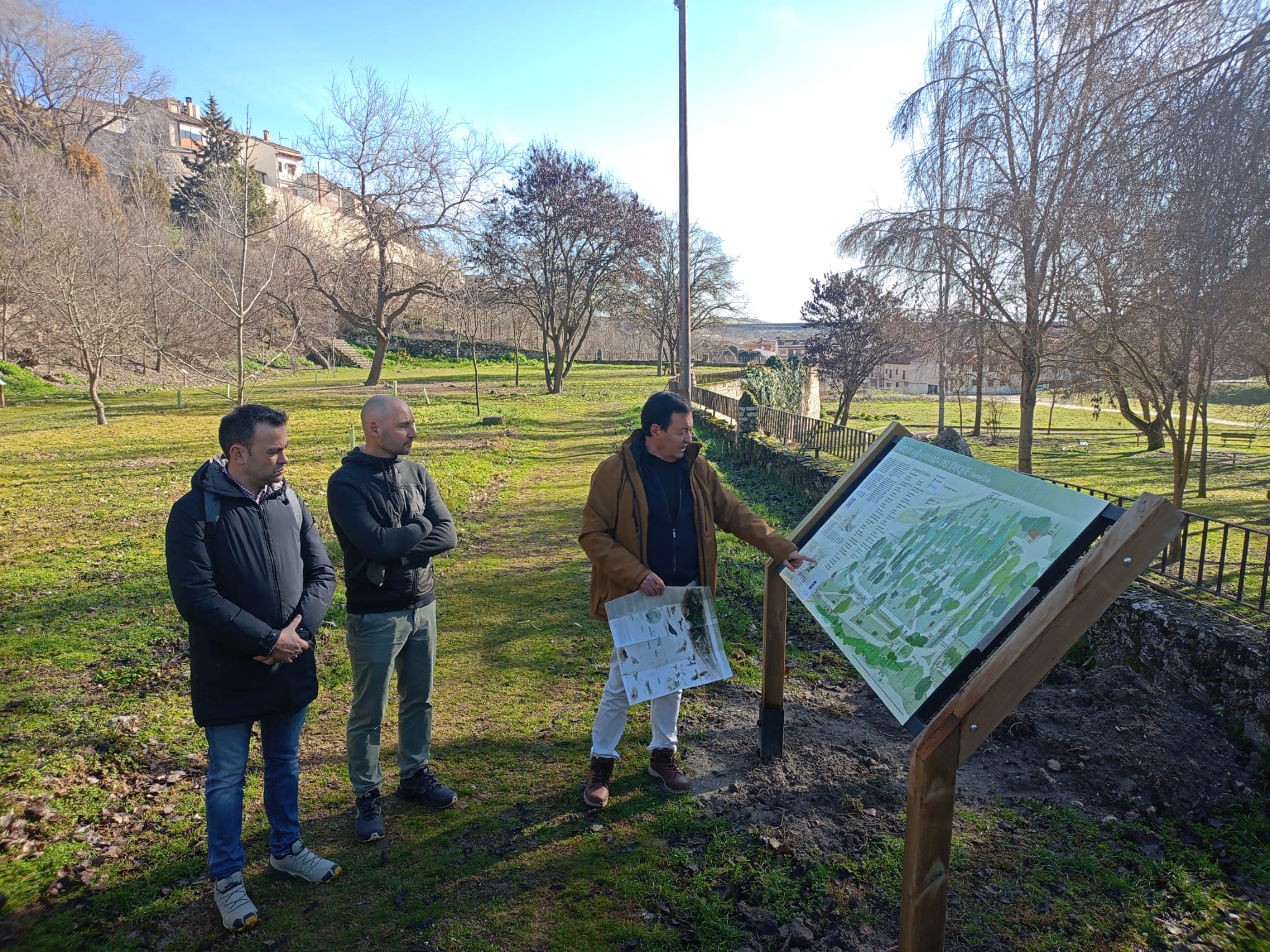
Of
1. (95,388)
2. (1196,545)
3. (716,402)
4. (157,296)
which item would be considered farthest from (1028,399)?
(157,296)

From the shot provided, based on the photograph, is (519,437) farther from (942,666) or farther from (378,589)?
(942,666)

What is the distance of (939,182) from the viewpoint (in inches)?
496

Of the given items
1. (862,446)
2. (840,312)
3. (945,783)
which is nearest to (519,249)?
(840,312)

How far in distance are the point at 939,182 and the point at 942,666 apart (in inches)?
498

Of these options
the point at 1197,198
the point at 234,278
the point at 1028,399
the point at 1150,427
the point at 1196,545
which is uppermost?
the point at 234,278

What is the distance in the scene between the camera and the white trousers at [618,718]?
3.59m

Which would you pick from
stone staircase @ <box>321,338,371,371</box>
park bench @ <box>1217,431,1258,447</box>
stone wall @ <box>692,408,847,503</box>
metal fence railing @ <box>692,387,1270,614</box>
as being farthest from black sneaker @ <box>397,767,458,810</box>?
stone staircase @ <box>321,338,371,371</box>

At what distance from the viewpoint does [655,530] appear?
137 inches

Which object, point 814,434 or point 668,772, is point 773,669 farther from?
point 814,434

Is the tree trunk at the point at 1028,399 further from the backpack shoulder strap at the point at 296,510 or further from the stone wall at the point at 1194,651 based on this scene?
the backpack shoulder strap at the point at 296,510

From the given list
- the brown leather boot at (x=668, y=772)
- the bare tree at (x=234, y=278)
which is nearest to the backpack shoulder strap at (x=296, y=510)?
the brown leather boot at (x=668, y=772)

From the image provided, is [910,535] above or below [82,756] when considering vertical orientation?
above

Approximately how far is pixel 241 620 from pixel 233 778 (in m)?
0.68

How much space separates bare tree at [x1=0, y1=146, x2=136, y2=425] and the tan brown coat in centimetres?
1996
